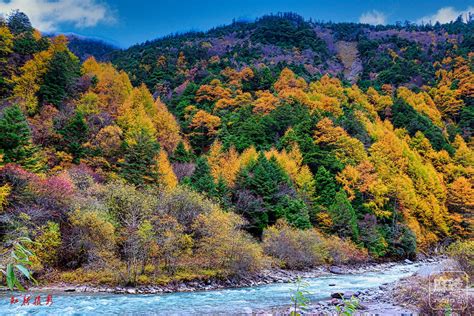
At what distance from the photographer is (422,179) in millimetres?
63188

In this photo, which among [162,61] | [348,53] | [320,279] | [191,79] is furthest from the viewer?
[348,53]

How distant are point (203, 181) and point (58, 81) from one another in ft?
107

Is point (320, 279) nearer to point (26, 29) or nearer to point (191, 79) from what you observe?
point (26, 29)

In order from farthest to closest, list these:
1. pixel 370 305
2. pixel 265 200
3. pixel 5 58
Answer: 1. pixel 5 58
2. pixel 265 200
3. pixel 370 305

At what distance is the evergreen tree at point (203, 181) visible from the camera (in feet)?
133

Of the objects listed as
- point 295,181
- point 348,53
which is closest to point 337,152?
point 295,181

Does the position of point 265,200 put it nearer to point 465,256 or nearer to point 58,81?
point 465,256

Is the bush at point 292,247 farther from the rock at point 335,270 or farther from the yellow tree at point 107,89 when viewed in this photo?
the yellow tree at point 107,89

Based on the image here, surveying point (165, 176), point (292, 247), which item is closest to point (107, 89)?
point (165, 176)

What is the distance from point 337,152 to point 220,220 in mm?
36129

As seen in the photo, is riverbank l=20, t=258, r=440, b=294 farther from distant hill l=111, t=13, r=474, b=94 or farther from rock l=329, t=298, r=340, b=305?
distant hill l=111, t=13, r=474, b=94

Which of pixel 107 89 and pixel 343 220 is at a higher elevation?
pixel 107 89

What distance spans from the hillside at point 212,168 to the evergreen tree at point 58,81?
0.23m

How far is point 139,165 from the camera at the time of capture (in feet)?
135
